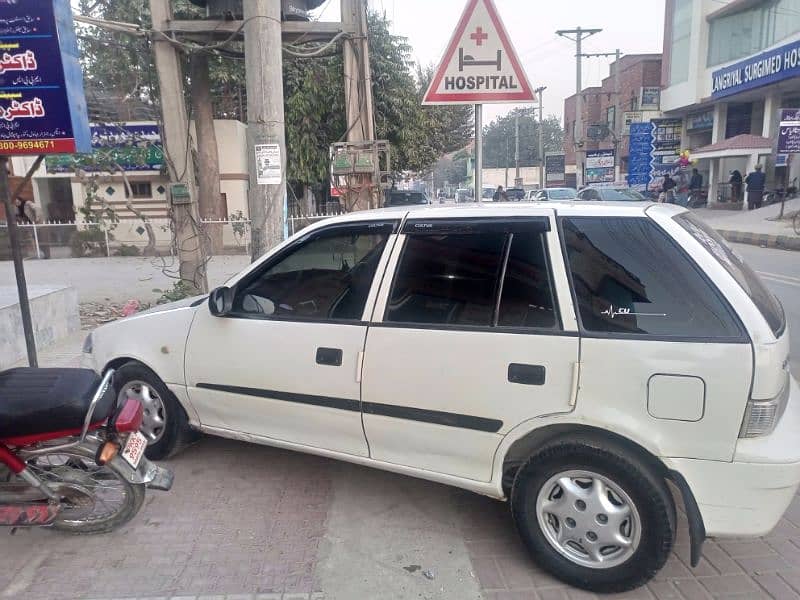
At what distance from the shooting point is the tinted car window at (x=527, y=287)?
8.48ft

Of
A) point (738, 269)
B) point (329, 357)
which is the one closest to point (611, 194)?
point (738, 269)

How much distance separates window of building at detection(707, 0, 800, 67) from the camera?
2209 cm

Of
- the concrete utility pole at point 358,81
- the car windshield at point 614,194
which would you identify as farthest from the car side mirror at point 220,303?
the car windshield at point 614,194

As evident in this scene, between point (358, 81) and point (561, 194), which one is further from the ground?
point (358, 81)

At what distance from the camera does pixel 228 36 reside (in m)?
6.68

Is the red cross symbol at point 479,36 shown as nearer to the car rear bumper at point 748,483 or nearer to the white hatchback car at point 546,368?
the white hatchback car at point 546,368

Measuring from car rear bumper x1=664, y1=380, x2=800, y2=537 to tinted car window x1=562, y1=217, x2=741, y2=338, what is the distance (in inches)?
18.8

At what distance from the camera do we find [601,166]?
3120cm

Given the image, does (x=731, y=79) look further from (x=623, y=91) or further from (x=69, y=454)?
(x=69, y=454)

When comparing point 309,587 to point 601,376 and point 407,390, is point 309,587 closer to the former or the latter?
point 407,390

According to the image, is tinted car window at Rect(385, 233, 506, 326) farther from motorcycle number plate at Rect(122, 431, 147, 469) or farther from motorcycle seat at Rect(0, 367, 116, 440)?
motorcycle seat at Rect(0, 367, 116, 440)

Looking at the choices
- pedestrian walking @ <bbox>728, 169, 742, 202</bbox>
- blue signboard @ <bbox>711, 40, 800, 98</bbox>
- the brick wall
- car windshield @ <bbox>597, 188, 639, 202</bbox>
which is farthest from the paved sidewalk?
the brick wall

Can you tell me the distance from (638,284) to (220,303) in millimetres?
2261

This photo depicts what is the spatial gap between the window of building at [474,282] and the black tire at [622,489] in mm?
581
